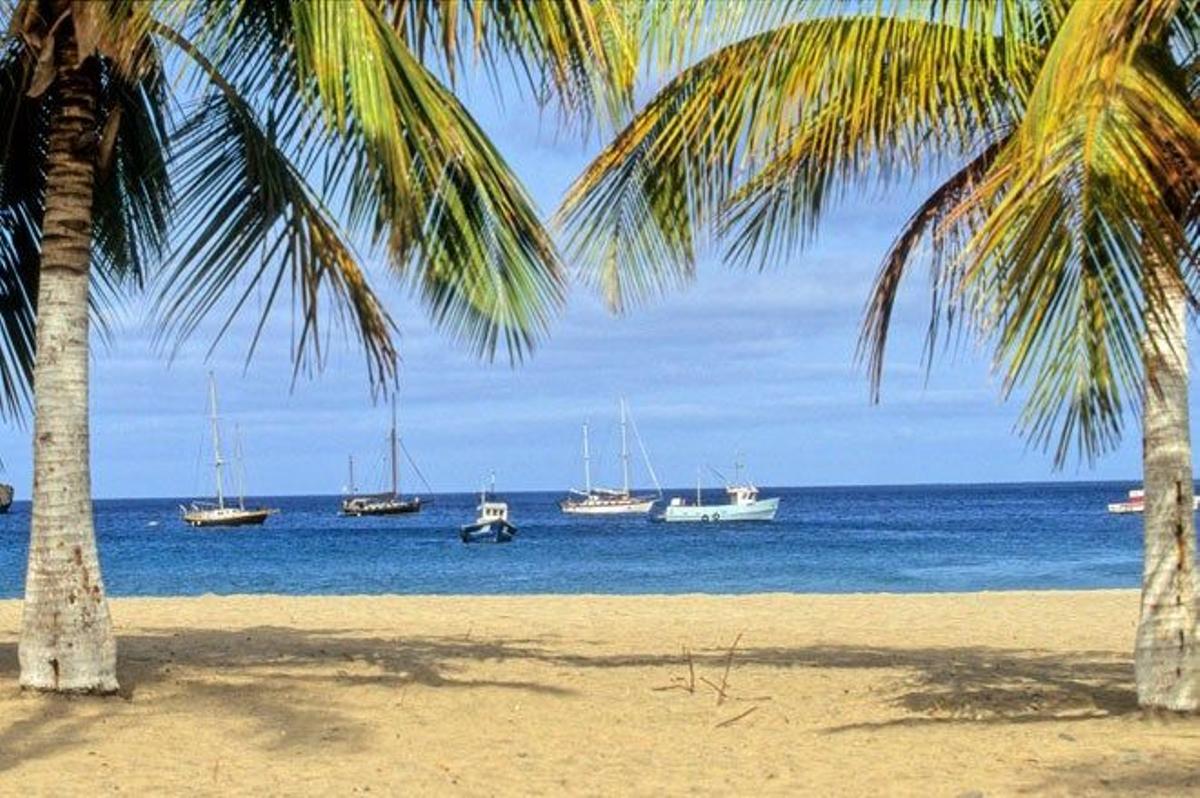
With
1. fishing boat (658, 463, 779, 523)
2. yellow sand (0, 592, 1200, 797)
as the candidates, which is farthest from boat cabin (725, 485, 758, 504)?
yellow sand (0, 592, 1200, 797)

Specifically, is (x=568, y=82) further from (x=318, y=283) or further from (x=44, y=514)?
(x=44, y=514)

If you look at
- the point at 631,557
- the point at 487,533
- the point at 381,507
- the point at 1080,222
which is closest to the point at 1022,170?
the point at 1080,222

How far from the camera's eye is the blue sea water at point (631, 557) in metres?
39.8

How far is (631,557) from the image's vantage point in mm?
53312

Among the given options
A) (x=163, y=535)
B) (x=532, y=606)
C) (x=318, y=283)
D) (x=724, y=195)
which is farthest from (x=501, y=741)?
(x=163, y=535)

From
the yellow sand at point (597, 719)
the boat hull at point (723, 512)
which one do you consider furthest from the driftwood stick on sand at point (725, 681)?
the boat hull at point (723, 512)

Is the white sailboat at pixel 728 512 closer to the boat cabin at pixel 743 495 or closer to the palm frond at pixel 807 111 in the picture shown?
the boat cabin at pixel 743 495

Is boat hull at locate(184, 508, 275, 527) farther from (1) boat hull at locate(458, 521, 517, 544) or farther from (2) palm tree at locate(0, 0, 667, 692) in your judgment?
(2) palm tree at locate(0, 0, 667, 692)

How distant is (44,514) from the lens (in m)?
7.94

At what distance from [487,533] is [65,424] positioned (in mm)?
55158

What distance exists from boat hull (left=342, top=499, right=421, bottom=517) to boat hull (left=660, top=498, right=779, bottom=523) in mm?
26959

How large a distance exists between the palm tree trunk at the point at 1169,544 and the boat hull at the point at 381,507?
308 ft

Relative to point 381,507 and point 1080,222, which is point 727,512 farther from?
point 1080,222

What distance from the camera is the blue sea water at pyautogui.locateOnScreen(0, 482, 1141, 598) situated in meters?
39.8
